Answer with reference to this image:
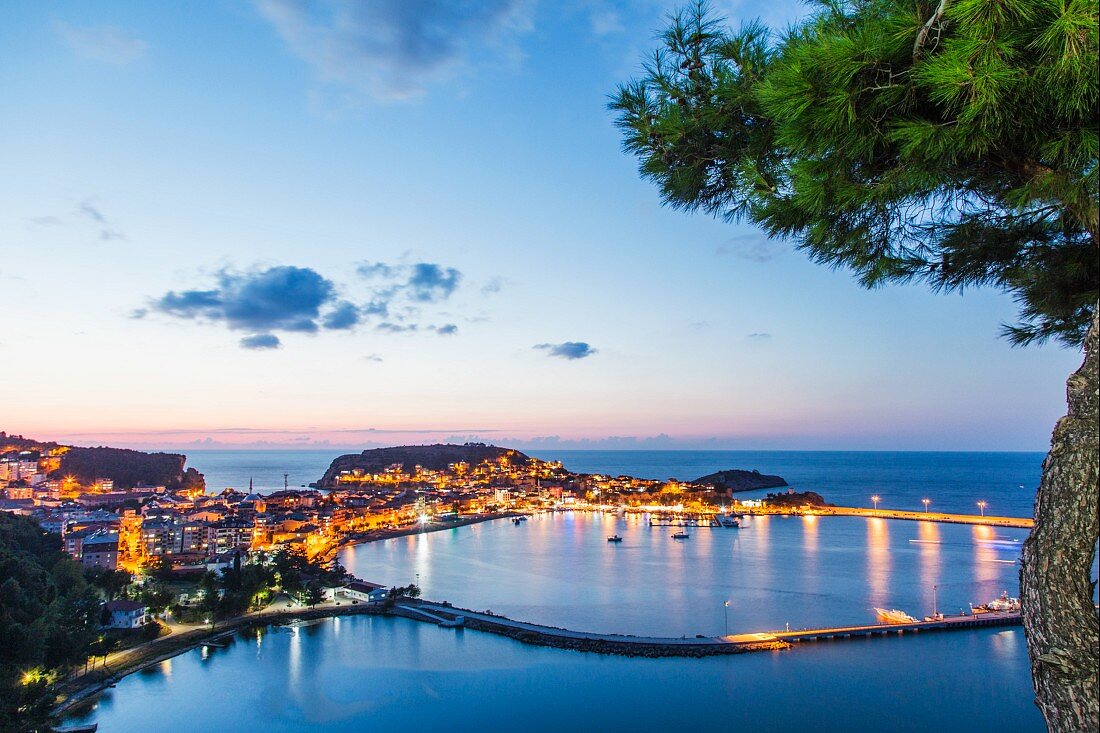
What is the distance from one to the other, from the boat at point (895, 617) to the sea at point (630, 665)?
458mm

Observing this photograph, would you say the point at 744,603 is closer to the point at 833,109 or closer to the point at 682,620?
the point at 682,620

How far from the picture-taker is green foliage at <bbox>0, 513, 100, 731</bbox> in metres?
5.74

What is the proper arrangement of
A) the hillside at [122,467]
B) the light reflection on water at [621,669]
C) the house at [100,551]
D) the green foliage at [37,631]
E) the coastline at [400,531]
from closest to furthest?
the green foliage at [37,631], the light reflection on water at [621,669], the house at [100,551], the coastline at [400,531], the hillside at [122,467]

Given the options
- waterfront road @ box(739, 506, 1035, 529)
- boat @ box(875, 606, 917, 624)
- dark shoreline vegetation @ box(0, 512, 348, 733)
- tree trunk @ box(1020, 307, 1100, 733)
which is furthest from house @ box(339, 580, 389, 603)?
waterfront road @ box(739, 506, 1035, 529)

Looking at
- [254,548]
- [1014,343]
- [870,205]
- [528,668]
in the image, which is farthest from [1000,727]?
[254,548]

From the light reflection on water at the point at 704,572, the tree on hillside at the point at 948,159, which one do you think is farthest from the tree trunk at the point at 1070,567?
the light reflection on water at the point at 704,572

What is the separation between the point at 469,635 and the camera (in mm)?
11625

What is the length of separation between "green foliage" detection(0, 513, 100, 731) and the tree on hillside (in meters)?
6.91

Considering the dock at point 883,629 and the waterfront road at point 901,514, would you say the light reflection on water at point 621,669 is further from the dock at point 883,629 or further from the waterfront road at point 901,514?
the waterfront road at point 901,514

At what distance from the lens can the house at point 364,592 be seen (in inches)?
539

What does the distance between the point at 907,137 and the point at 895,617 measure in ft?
42.8

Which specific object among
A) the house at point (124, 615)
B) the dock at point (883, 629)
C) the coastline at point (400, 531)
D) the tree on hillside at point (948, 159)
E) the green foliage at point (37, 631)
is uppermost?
the tree on hillside at point (948, 159)

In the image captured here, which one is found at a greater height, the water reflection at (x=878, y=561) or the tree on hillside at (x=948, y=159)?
the tree on hillside at (x=948, y=159)

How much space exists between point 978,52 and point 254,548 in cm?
2224
